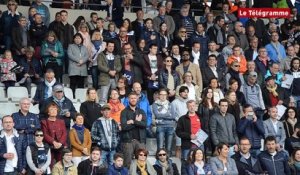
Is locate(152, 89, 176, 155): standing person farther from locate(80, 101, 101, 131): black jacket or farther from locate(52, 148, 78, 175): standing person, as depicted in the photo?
locate(52, 148, 78, 175): standing person

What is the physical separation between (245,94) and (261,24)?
16.1ft

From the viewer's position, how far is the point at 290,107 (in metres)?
22.3

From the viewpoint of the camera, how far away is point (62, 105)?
20.2 m

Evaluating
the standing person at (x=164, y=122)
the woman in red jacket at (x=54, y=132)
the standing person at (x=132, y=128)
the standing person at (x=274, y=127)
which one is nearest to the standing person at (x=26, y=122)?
the woman in red jacket at (x=54, y=132)

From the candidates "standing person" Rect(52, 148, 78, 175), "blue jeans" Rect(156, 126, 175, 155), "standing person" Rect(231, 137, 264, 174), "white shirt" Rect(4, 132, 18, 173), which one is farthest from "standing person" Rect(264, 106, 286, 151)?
"white shirt" Rect(4, 132, 18, 173)

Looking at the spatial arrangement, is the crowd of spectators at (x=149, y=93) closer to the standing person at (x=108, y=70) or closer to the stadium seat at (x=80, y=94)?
the standing person at (x=108, y=70)

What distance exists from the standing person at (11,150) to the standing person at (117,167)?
1487 mm

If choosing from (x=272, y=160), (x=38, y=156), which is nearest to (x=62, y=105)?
(x=38, y=156)

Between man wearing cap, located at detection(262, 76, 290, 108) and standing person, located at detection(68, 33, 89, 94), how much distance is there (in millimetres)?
3893

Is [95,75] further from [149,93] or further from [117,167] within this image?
[117,167]

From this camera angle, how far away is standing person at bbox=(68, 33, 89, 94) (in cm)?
2267

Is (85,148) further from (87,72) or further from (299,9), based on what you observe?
(299,9)

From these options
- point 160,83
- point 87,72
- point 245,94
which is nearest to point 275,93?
point 245,94

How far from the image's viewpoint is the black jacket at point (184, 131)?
2047cm
